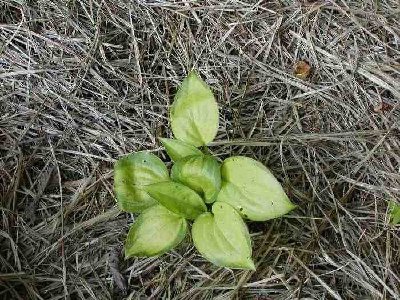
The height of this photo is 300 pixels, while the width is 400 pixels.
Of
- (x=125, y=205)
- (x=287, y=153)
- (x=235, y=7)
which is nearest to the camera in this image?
(x=125, y=205)

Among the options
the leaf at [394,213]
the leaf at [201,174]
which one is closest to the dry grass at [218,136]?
the leaf at [394,213]

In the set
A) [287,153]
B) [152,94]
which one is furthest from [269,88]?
[152,94]

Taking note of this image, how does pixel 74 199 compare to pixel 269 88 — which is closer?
pixel 74 199

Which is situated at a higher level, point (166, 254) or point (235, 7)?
point (235, 7)

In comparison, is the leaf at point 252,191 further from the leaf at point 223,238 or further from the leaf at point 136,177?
the leaf at point 136,177

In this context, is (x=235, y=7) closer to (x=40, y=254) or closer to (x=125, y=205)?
(x=125, y=205)

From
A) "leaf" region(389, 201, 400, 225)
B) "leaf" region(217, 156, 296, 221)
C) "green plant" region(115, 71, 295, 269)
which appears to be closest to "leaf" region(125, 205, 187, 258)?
"green plant" region(115, 71, 295, 269)

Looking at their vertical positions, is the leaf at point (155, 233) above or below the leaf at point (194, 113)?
below
